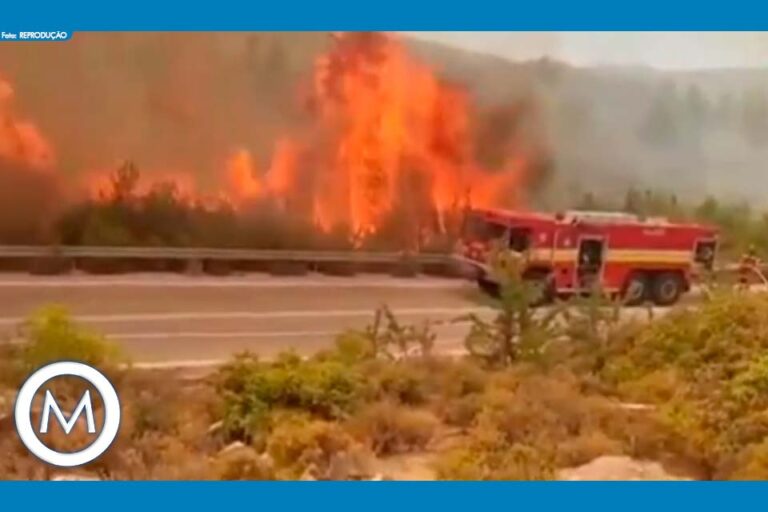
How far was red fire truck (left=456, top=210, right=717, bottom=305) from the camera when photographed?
5.31 feet

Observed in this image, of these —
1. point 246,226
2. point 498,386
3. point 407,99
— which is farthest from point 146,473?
point 407,99

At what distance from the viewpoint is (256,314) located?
161cm

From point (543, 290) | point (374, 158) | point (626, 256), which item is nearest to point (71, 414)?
point (374, 158)

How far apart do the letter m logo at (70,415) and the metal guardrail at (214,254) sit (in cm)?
18

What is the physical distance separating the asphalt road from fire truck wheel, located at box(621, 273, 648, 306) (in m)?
0.20

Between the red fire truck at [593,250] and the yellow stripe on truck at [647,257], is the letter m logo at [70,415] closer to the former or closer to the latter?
the red fire truck at [593,250]

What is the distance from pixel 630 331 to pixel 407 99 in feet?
1.41

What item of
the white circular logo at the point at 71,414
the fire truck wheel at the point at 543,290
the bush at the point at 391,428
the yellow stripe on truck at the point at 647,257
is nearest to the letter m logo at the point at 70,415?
the white circular logo at the point at 71,414

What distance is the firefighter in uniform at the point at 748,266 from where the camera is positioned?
1632 mm

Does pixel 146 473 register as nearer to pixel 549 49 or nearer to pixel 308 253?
pixel 308 253

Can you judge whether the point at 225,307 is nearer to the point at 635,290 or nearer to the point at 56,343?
the point at 56,343

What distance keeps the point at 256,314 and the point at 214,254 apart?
10 cm

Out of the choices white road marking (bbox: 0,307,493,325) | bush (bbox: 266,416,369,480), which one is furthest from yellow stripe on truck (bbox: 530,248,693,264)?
bush (bbox: 266,416,369,480)

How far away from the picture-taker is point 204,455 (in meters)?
1.57
